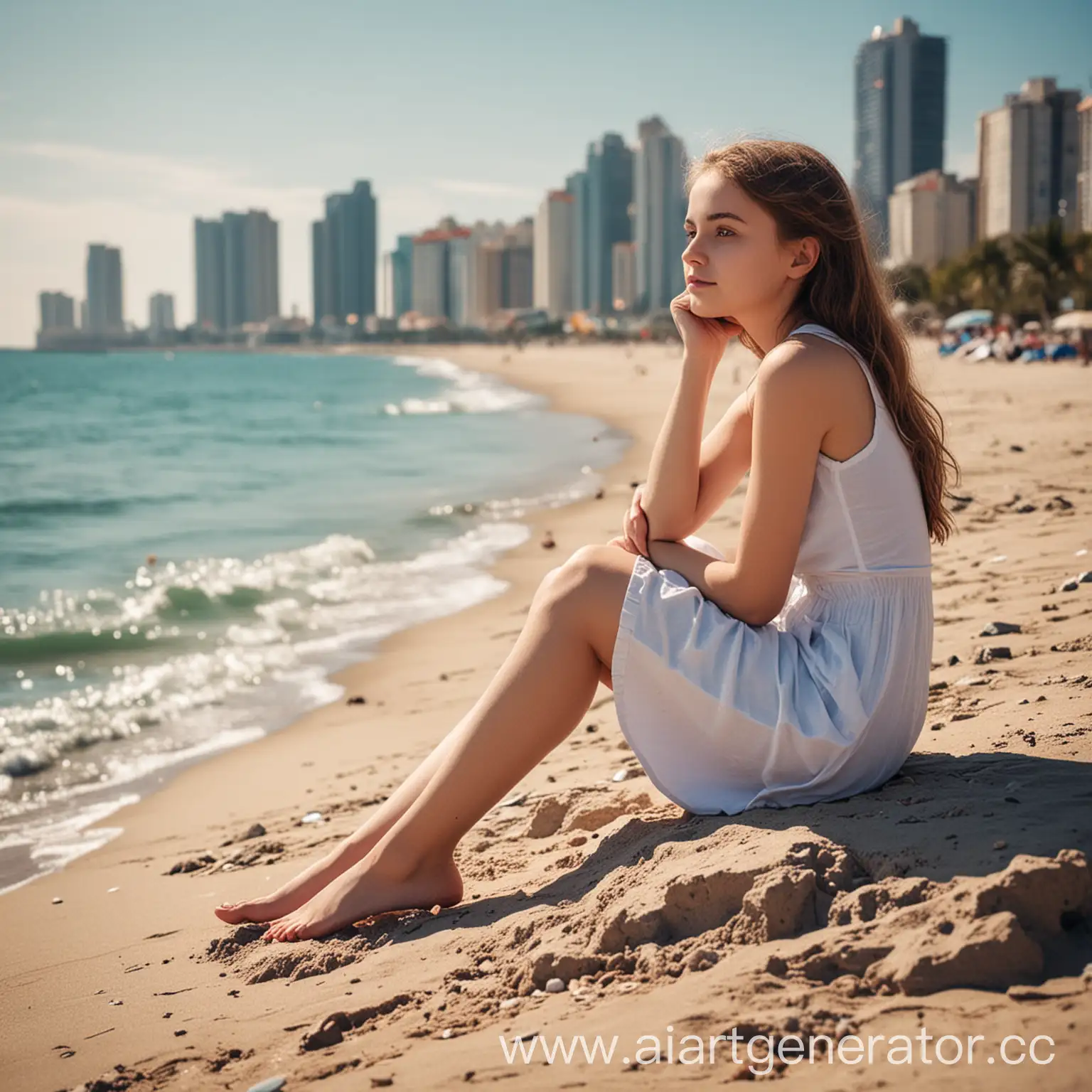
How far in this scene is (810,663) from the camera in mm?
2227

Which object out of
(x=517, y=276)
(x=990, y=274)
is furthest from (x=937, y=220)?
(x=517, y=276)

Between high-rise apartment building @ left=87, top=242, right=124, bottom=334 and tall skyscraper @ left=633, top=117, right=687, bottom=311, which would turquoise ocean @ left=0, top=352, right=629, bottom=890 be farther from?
high-rise apartment building @ left=87, top=242, right=124, bottom=334

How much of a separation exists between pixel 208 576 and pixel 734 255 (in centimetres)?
704

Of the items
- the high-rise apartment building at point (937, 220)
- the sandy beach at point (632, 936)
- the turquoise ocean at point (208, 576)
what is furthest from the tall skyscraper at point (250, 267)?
the sandy beach at point (632, 936)

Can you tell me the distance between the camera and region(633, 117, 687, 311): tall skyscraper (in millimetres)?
126125

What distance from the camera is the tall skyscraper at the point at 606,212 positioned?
481 ft

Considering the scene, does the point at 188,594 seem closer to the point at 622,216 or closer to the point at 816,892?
the point at 816,892

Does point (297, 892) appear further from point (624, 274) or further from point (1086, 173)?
point (624, 274)

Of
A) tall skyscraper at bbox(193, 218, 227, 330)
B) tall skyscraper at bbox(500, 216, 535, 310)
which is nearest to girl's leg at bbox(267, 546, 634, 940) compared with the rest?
tall skyscraper at bbox(500, 216, 535, 310)

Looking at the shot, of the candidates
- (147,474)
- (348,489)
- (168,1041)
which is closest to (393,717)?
(168,1041)

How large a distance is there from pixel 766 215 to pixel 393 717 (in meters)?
3.20

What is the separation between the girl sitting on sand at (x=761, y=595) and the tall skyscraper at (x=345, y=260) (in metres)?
183

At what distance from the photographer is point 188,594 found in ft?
26.3

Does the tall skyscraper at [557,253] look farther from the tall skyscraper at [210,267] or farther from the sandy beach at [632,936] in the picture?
the sandy beach at [632,936]
